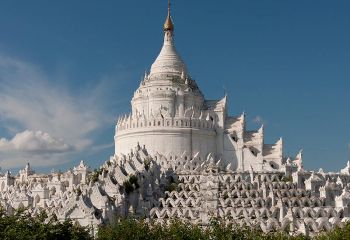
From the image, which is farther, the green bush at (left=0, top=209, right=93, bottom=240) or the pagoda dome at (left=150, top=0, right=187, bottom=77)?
the pagoda dome at (left=150, top=0, right=187, bottom=77)

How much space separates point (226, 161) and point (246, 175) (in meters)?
19.7

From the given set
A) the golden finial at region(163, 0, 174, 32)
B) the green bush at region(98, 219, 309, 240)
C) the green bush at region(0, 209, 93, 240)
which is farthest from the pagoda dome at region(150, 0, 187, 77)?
the green bush at region(0, 209, 93, 240)

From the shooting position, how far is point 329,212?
61.8 meters

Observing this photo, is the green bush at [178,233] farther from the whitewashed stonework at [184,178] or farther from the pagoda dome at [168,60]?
Result: the pagoda dome at [168,60]

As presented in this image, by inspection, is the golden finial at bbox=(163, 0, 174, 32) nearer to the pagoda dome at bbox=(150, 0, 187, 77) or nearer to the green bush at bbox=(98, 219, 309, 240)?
the pagoda dome at bbox=(150, 0, 187, 77)

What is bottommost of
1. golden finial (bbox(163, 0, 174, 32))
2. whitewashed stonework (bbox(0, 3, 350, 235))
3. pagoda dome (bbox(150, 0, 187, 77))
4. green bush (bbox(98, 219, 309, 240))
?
green bush (bbox(98, 219, 309, 240))

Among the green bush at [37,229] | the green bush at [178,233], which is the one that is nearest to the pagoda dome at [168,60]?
the green bush at [178,233]

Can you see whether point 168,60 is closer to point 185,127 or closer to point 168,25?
point 168,25

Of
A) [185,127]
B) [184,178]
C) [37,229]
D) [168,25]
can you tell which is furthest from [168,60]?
[37,229]

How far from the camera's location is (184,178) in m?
73.8

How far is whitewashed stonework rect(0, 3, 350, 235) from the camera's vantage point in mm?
56406

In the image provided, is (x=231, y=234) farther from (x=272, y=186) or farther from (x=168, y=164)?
(x=168, y=164)

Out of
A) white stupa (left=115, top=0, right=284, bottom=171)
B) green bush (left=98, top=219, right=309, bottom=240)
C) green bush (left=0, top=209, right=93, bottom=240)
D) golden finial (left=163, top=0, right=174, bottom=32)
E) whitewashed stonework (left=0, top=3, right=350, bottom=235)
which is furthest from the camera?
golden finial (left=163, top=0, right=174, bottom=32)

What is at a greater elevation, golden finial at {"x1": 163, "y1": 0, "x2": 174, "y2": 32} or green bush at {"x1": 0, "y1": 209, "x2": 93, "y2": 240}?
golden finial at {"x1": 163, "y1": 0, "x2": 174, "y2": 32}
